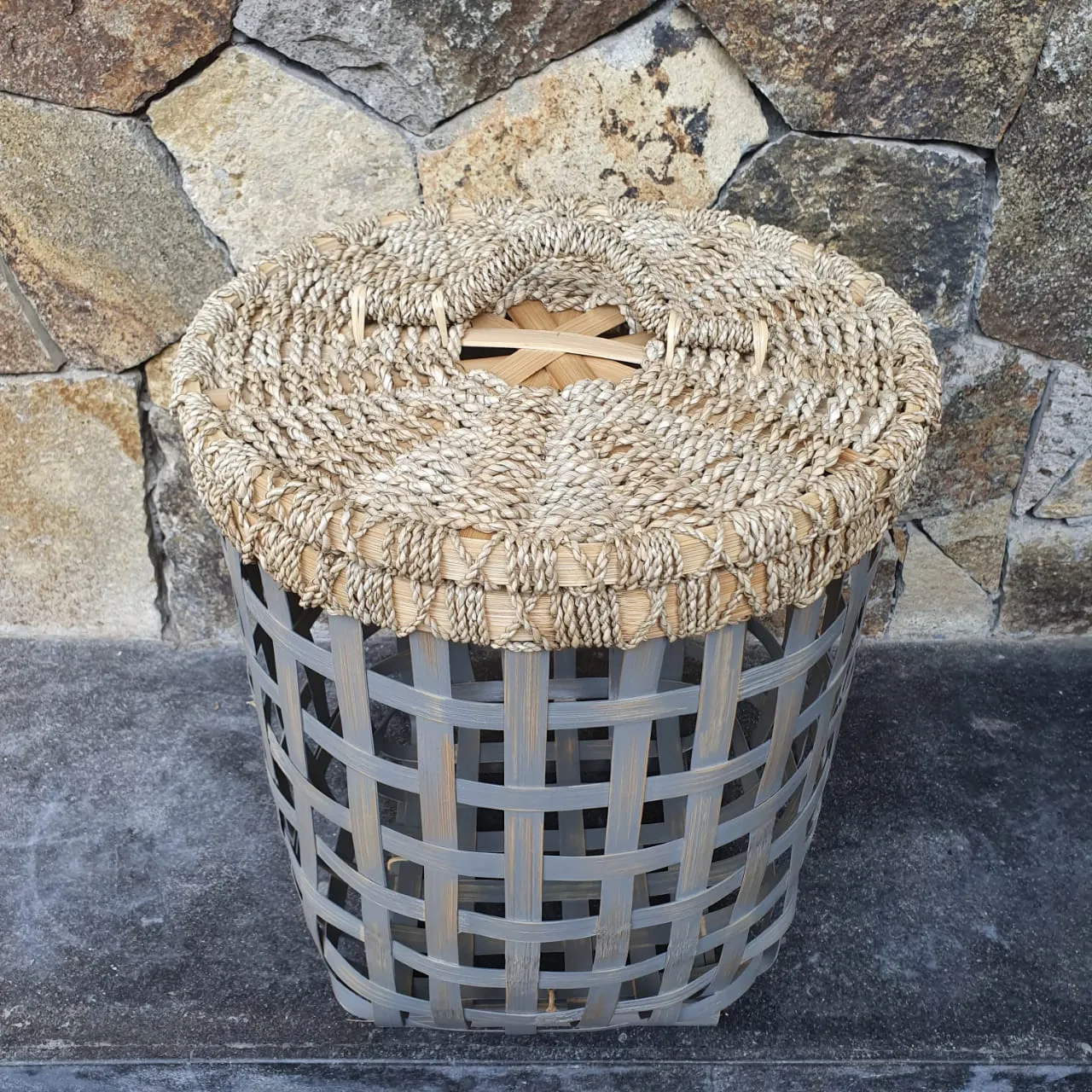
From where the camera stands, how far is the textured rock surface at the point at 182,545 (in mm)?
1106

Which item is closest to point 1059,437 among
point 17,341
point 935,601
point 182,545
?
point 935,601

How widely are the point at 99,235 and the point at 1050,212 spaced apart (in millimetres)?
837

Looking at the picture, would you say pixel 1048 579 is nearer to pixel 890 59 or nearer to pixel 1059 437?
pixel 1059 437

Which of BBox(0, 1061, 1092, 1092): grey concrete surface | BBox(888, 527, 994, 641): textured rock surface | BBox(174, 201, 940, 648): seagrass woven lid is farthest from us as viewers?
BBox(888, 527, 994, 641): textured rock surface

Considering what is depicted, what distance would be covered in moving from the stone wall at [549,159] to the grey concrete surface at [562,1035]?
193 mm

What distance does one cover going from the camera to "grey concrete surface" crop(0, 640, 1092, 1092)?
821 mm

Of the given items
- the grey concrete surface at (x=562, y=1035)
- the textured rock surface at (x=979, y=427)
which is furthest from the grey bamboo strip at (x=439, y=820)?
the textured rock surface at (x=979, y=427)

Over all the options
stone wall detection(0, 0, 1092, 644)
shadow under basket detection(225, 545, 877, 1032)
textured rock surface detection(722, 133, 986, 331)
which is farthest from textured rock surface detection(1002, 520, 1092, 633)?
shadow under basket detection(225, 545, 877, 1032)

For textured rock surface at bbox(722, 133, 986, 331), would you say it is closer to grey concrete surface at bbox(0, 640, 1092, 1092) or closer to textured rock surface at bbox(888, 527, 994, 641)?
textured rock surface at bbox(888, 527, 994, 641)

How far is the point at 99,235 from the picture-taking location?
1.01m

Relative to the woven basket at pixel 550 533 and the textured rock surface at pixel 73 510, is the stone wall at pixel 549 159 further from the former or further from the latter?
the woven basket at pixel 550 533

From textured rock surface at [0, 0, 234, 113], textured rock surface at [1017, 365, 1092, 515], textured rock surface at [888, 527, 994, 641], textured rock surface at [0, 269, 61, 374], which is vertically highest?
textured rock surface at [0, 0, 234, 113]

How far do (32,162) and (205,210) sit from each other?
0.49 feet

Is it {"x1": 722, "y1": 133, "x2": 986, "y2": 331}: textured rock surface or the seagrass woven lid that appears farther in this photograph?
{"x1": 722, "y1": 133, "x2": 986, "y2": 331}: textured rock surface
